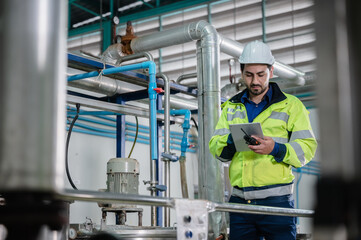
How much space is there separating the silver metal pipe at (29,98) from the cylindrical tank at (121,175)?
3051 mm

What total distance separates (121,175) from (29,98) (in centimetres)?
309

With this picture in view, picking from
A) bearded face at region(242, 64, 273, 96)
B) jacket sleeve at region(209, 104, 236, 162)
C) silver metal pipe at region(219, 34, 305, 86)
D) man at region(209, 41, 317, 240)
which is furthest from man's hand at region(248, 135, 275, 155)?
silver metal pipe at region(219, 34, 305, 86)

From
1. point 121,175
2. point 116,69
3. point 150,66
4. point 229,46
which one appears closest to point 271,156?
point 121,175

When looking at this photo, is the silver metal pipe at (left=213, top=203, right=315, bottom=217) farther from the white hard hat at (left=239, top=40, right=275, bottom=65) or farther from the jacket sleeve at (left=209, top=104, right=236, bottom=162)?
the white hard hat at (left=239, top=40, right=275, bottom=65)

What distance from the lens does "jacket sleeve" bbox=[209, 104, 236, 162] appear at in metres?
2.57

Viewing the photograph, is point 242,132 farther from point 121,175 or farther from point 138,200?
point 121,175

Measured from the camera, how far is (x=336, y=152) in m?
0.48

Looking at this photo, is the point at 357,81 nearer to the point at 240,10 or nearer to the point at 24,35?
the point at 24,35

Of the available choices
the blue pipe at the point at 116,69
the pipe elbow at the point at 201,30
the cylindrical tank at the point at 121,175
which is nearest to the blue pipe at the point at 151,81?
the blue pipe at the point at 116,69

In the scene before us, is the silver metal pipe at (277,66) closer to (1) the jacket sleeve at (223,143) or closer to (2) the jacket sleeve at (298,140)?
(1) the jacket sleeve at (223,143)

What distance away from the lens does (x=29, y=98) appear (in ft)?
1.73

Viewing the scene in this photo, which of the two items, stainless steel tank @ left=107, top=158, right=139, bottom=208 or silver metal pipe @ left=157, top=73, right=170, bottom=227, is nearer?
stainless steel tank @ left=107, top=158, right=139, bottom=208

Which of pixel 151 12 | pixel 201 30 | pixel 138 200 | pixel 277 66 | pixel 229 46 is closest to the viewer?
pixel 138 200

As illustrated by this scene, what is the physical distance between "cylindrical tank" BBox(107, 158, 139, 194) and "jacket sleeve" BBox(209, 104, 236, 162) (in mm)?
1081
